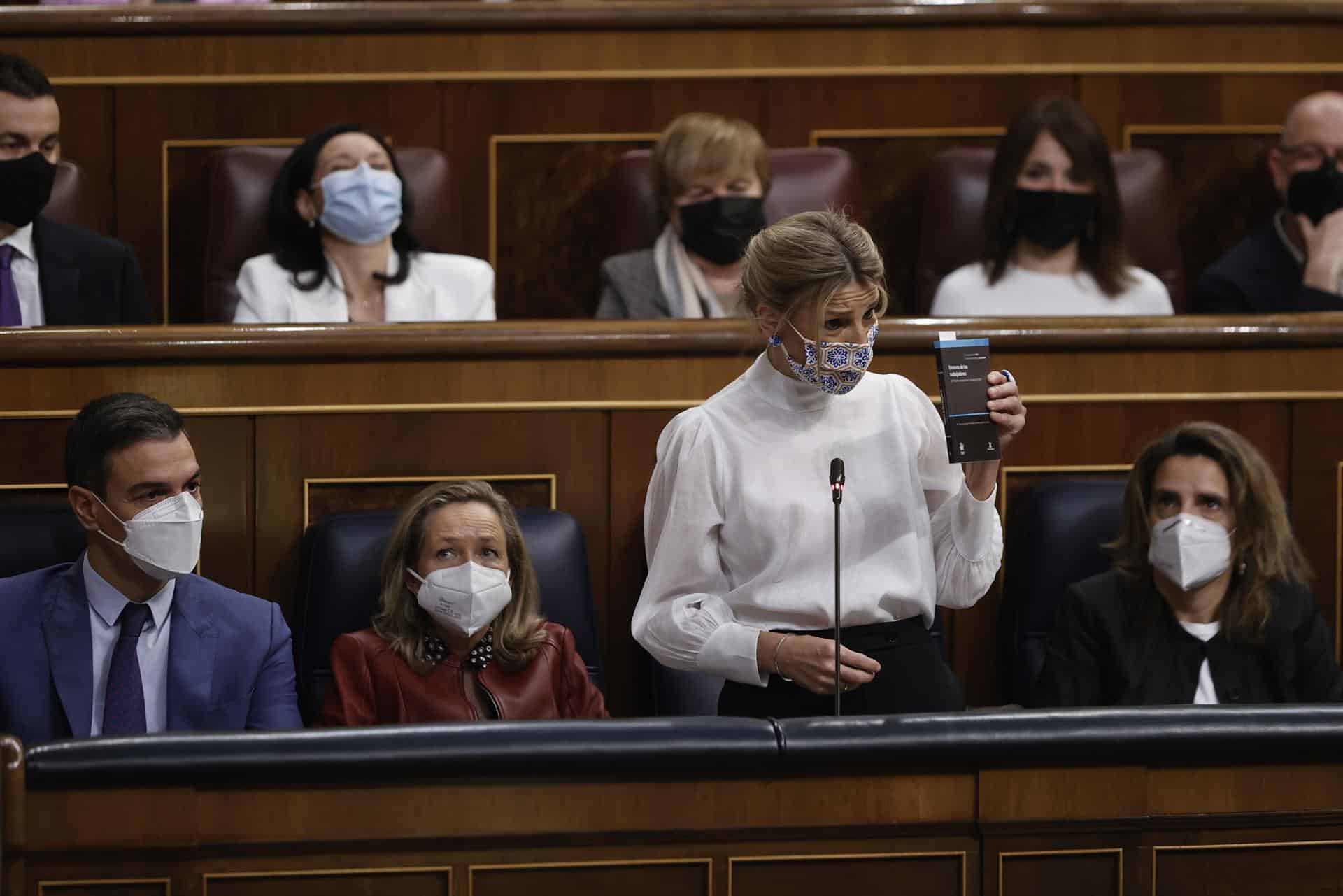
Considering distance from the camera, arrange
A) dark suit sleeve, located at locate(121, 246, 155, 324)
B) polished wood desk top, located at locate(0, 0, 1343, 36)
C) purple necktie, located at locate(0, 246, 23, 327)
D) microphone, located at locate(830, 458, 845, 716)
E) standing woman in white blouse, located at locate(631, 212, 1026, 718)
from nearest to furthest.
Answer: microphone, located at locate(830, 458, 845, 716)
standing woman in white blouse, located at locate(631, 212, 1026, 718)
purple necktie, located at locate(0, 246, 23, 327)
dark suit sleeve, located at locate(121, 246, 155, 324)
polished wood desk top, located at locate(0, 0, 1343, 36)

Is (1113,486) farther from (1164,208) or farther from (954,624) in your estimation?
(1164,208)

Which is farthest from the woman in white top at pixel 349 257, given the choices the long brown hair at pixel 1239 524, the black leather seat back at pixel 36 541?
the long brown hair at pixel 1239 524

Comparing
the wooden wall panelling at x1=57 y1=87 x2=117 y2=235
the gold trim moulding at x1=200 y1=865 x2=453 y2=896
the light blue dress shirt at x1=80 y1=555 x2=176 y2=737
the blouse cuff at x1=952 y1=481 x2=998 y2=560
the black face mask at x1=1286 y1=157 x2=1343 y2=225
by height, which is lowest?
the gold trim moulding at x1=200 y1=865 x2=453 y2=896

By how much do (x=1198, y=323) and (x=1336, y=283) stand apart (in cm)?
61

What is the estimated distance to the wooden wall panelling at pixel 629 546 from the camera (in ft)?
6.67

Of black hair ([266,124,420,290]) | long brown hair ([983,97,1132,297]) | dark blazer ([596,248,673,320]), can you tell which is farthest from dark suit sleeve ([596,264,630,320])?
long brown hair ([983,97,1132,297])

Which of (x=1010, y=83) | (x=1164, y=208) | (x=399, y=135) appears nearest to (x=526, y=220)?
(x=399, y=135)

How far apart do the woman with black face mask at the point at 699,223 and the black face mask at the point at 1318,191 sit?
81 centimetres

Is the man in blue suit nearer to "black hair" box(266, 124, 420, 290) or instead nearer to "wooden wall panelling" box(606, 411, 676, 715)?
"wooden wall panelling" box(606, 411, 676, 715)

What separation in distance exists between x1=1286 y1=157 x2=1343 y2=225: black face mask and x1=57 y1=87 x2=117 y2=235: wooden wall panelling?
180cm

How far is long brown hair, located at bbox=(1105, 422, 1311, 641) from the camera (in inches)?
76.5

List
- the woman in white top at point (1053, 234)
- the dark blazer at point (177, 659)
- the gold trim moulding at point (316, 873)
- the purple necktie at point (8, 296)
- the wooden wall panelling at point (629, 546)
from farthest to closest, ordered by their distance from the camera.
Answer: the woman in white top at point (1053, 234) → the purple necktie at point (8, 296) → the wooden wall panelling at point (629, 546) → the dark blazer at point (177, 659) → the gold trim moulding at point (316, 873)

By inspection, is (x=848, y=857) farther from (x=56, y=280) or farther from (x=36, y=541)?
(x=56, y=280)

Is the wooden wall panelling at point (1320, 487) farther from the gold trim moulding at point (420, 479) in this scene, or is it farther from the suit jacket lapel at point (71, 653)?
the suit jacket lapel at point (71, 653)
